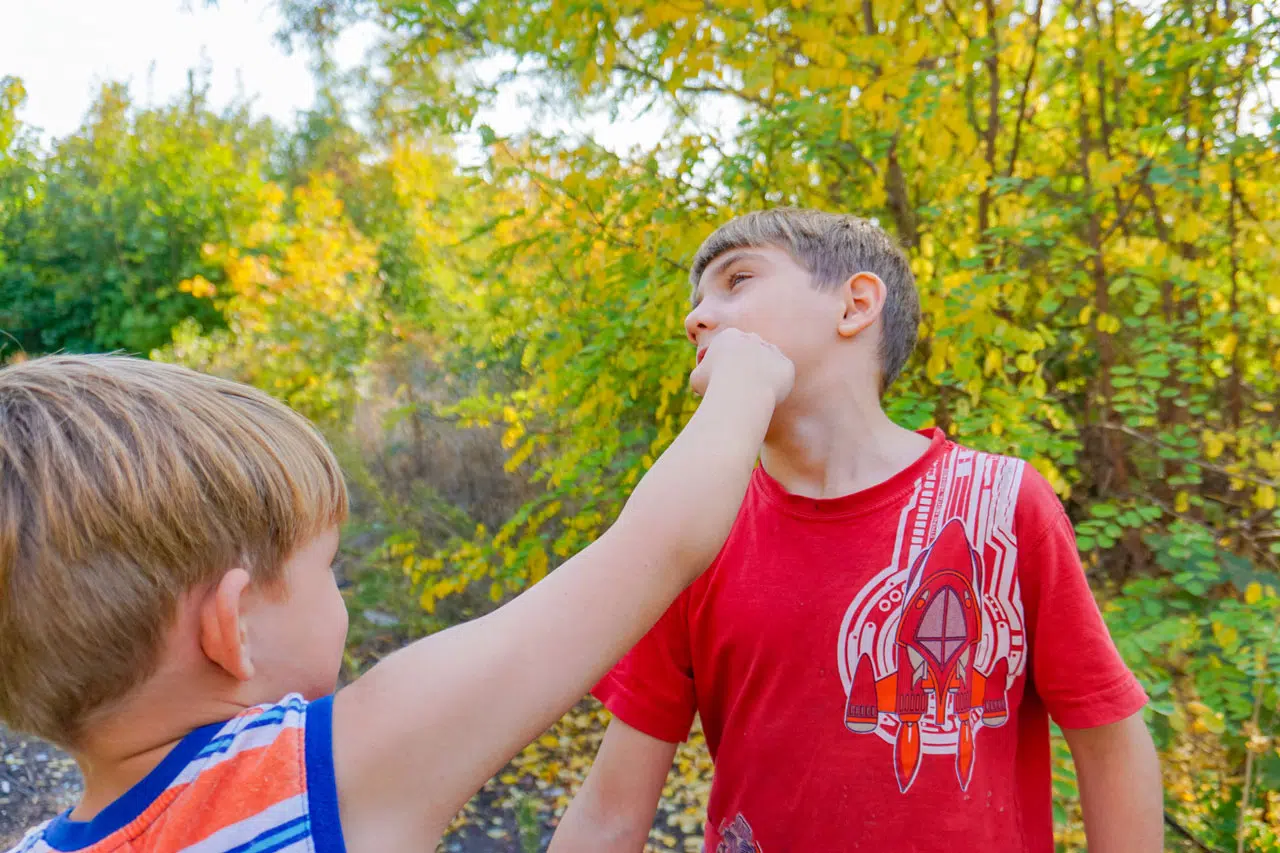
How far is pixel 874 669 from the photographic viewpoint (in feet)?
4.22

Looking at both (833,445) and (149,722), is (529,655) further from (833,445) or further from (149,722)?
(833,445)

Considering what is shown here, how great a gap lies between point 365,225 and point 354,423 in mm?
4688

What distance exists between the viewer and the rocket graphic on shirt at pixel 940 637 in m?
1.27

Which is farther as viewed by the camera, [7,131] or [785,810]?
[7,131]

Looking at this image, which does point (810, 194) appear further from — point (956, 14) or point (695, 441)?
point (695, 441)

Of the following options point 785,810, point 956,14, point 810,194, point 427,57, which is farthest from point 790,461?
point 427,57

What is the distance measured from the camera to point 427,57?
12.0 ft

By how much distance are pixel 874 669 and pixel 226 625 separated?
0.88 m

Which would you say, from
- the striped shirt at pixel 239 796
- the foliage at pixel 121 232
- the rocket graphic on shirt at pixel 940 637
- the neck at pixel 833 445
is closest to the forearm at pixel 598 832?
the rocket graphic on shirt at pixel 940 637

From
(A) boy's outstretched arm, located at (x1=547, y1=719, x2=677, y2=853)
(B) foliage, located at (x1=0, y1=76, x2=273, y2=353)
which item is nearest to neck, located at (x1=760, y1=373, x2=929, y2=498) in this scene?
(A) boy's outstretched arm, located at (x1=547, y1=719, x2=677, y2=853)

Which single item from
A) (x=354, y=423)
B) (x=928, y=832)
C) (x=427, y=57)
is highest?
(x=427, y=57)

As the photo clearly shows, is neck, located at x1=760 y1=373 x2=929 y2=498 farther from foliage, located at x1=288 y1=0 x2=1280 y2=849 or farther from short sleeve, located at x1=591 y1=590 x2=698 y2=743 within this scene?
foliage, located at x1=288 y1=0 x2=1280 y2=849

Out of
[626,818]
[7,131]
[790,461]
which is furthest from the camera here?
[7,131]

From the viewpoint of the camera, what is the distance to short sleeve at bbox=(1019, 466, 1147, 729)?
1246 millimetres
